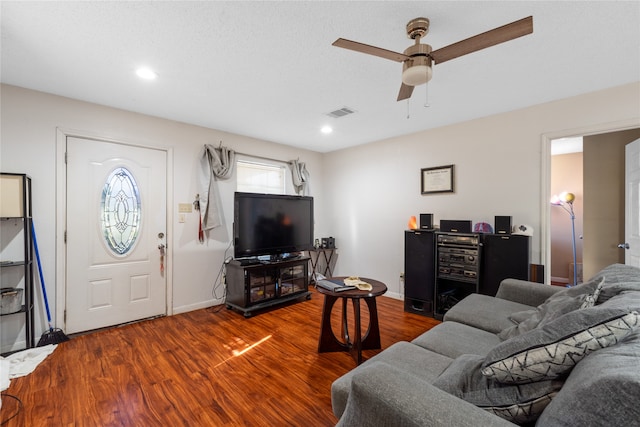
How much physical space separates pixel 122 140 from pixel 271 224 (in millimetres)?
1976

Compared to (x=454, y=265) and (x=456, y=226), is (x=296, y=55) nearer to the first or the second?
(x=456, y=226)

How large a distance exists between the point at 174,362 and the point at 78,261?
159 cm

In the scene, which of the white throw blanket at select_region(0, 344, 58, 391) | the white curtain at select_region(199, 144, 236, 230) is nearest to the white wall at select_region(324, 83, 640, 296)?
the white curtain at select_region(199, 144, 236, 230)

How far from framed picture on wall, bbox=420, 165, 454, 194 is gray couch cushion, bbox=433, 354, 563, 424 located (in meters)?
2.98

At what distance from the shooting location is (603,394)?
65 centimetres

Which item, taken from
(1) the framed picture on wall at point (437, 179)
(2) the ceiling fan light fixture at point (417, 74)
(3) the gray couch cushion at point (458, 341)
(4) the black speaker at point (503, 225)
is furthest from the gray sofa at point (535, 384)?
(1) the framed picture on wall at point (437, 179)

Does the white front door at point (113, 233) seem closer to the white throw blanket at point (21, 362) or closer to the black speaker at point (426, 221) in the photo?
the white throw blanket at point (21, 362)

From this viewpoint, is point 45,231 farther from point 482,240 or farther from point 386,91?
point 482,240

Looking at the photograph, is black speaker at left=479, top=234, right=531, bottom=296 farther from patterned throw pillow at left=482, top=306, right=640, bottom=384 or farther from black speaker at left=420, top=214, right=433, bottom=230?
patterned throw pillow at left=482, top=306, right=640, bottom=384

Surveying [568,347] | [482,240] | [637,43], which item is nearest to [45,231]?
[568,347]

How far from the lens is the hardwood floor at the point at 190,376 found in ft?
5.75

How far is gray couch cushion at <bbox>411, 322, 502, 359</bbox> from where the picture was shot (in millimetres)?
1613

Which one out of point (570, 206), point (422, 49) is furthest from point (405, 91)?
point (570, 206)

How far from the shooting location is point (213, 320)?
3.35 m
